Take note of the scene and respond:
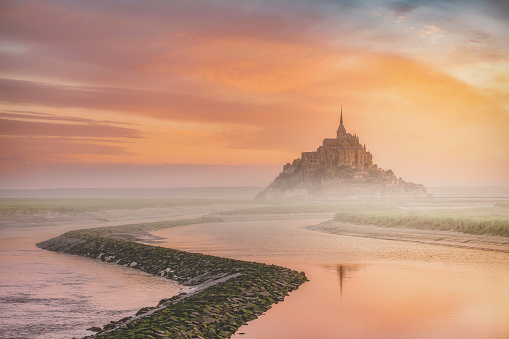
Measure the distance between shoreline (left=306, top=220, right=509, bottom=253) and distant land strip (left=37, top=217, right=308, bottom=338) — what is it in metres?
17.8

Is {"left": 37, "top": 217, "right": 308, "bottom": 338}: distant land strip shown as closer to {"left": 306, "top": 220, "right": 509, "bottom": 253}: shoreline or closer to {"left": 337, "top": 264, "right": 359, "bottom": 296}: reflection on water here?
{"left": 337, "top": 264, "right": 359, "bottom": 296}: reflection on water

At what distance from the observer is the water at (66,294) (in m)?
15.2

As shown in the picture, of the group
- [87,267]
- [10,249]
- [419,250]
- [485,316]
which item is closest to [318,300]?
[485,316]

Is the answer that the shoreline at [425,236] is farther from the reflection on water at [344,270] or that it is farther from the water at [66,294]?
the water at [66,294]

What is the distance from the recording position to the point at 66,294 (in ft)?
65.0

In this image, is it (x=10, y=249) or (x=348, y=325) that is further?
(x=10, y=249)

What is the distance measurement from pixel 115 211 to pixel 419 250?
65736 mm

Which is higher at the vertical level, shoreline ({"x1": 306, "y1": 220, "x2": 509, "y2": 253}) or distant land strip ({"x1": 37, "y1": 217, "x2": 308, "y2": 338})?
distant land strip ({"x1": 37, "y1": 217, "x2": 308, "y2": 338})

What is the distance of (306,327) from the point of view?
14.5 m

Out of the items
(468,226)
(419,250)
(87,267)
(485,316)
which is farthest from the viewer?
(468,226)

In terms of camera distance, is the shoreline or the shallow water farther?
the shoreline

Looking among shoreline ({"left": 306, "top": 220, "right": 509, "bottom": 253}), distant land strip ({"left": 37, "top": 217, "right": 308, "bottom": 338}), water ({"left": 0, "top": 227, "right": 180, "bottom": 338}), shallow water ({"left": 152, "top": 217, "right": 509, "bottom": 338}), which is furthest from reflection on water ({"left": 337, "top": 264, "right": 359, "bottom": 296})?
shoreline ({"left": 306, "top": 220, "right": 509, "bottom": 253})

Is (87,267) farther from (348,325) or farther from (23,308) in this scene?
(348,325)

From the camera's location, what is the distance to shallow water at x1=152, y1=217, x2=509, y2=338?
14.2 m
